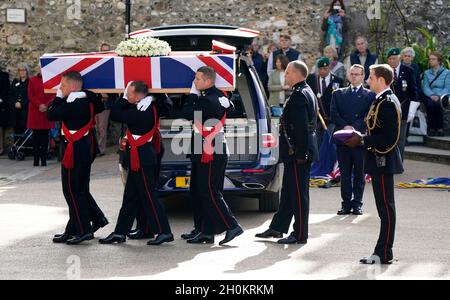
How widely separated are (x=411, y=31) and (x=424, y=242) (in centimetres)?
1214

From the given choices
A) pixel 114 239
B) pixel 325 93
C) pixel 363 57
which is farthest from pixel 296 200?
pixel 363 57

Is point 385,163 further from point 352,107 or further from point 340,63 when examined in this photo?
point 340,63

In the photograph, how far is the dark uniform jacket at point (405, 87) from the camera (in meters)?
16.0

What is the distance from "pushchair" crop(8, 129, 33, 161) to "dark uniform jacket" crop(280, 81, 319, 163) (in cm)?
1030

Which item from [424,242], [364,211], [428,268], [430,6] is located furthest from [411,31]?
[428,268]

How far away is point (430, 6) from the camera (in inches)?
871

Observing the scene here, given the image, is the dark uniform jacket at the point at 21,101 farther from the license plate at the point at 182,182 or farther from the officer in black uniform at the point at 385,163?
the officer in black uniform at the point at 385,163

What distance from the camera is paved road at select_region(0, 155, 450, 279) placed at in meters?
8.99

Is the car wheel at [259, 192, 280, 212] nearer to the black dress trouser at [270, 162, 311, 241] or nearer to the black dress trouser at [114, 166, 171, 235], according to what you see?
the black dress trouser at [270, 162, 311, 241]

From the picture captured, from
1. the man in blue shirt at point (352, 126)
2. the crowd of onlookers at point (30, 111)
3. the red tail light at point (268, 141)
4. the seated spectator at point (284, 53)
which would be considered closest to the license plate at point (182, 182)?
the red tail light at point (268, 141)

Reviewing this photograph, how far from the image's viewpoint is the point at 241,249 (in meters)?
10.3

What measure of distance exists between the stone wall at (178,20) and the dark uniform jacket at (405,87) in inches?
236

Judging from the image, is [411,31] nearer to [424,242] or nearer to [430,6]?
[430,6]

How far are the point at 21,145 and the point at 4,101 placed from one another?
3.94 ft
